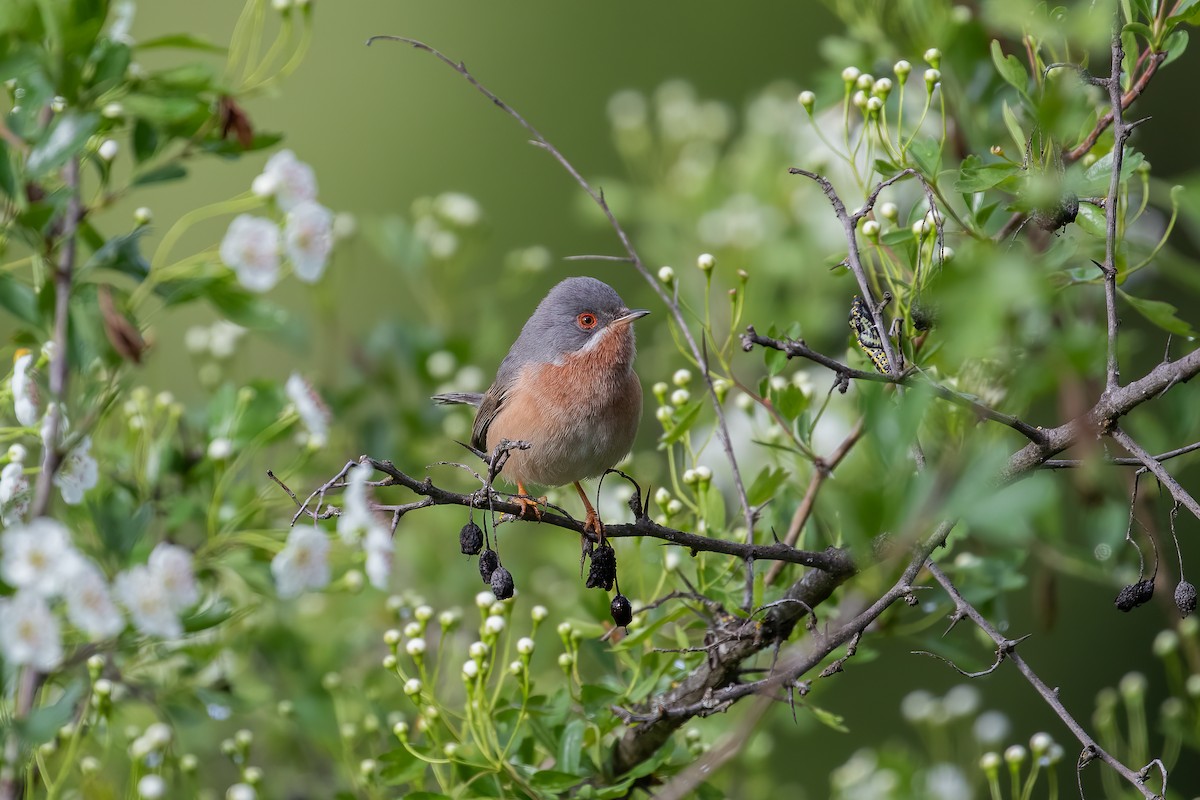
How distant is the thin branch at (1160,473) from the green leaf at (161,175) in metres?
2.32

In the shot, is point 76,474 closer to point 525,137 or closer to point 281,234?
point 281,234

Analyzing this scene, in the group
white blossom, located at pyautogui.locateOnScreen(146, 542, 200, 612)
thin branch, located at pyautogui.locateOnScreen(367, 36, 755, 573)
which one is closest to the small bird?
thin branch, located at pyautogui.locateOnScreen(367, 36, 755, 573)

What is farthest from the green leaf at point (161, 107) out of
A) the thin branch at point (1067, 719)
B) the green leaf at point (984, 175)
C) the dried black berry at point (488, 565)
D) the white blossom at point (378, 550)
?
the thin branch at point (1067, 719)

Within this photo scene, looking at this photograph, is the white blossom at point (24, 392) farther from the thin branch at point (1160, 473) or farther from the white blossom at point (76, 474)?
the thin branch at point (1160, 473)

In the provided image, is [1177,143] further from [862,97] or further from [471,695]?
[471,695]

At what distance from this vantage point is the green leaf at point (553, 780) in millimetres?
2600

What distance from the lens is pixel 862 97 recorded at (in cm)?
290

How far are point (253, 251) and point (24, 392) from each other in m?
0.67

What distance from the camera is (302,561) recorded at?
2.41m

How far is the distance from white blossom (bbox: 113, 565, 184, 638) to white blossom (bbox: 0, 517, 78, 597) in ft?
0.57

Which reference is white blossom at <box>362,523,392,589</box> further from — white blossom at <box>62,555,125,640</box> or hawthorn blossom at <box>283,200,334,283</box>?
hawthorn blossom at <box>283,200,334,283</box>

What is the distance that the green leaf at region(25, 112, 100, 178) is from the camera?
2.77 meters

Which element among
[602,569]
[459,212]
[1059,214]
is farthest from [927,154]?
[459,212]

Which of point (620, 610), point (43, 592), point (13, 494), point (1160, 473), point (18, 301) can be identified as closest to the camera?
point (1160, 473)
